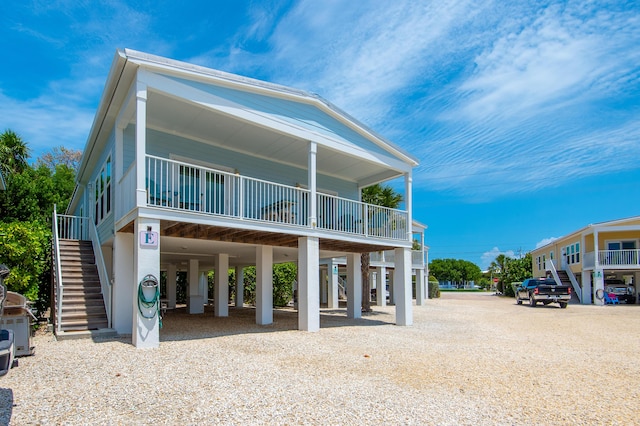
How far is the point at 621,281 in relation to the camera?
31.7 m

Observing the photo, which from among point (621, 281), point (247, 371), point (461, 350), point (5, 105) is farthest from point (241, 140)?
point (621, 281)

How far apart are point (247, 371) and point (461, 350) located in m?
4.98

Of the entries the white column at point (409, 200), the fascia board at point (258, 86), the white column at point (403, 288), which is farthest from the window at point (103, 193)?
the white column at point (409, 200)

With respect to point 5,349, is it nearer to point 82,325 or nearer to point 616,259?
point 82,325

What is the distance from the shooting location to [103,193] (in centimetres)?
1304

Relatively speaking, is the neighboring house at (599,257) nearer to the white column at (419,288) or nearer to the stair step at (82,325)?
the white column at (419,288)

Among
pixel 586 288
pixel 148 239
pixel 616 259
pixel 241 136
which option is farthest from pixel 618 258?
pixel 148 239

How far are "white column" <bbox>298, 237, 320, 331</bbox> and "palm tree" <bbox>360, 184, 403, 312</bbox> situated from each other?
8.09 m

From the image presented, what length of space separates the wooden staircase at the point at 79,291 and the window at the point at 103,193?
125cm

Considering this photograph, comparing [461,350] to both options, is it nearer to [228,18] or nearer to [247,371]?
[247,371]

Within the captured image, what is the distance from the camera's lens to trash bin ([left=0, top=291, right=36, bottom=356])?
7.02 m

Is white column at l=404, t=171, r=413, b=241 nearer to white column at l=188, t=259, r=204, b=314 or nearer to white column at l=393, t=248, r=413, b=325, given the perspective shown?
white column at l=393, t=248, r=413, b=325

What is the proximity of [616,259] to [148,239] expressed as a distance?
3024 centimetres

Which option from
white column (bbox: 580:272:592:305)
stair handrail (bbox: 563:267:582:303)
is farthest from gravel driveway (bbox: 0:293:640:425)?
stair handrail (bbox: 563:267:582:303)
